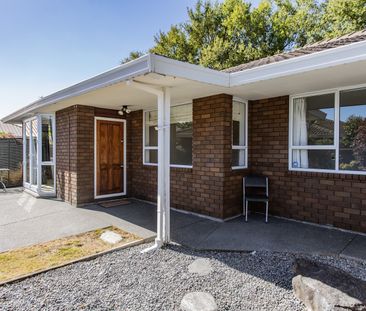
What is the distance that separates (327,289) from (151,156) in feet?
17.5

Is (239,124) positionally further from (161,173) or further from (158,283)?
(158,283)

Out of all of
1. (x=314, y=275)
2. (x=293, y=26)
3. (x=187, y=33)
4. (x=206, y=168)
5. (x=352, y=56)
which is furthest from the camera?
(x=187, y=33)

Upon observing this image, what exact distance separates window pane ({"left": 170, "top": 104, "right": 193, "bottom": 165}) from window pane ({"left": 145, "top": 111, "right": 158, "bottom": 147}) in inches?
31.0

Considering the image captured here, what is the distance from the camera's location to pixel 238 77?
14.1ft

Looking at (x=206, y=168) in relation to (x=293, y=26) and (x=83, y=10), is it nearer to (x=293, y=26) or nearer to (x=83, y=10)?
(x=83, y=10)

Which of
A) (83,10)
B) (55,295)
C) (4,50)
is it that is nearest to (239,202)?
(55,295)

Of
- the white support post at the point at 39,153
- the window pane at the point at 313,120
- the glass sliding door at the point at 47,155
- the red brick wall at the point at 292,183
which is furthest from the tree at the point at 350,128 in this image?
the white support post at the point at 39,153

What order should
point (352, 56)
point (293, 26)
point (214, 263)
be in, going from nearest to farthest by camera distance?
point (352, 56)
point (214, 263)
point (293, 26)

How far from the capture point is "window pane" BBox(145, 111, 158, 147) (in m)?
7.02

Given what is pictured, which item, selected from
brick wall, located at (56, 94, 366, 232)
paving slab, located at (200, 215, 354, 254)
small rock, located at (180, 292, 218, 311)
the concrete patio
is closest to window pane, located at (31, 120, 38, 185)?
the concrete patio

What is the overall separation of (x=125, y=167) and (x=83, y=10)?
14.3ft

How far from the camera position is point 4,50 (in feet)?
24.6

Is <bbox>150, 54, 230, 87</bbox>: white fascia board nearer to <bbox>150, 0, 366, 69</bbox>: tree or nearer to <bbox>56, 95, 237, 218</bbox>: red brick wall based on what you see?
<bbox>56, 95, 237, 218</bbox>: red brick wall

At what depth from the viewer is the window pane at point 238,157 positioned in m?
5.68
